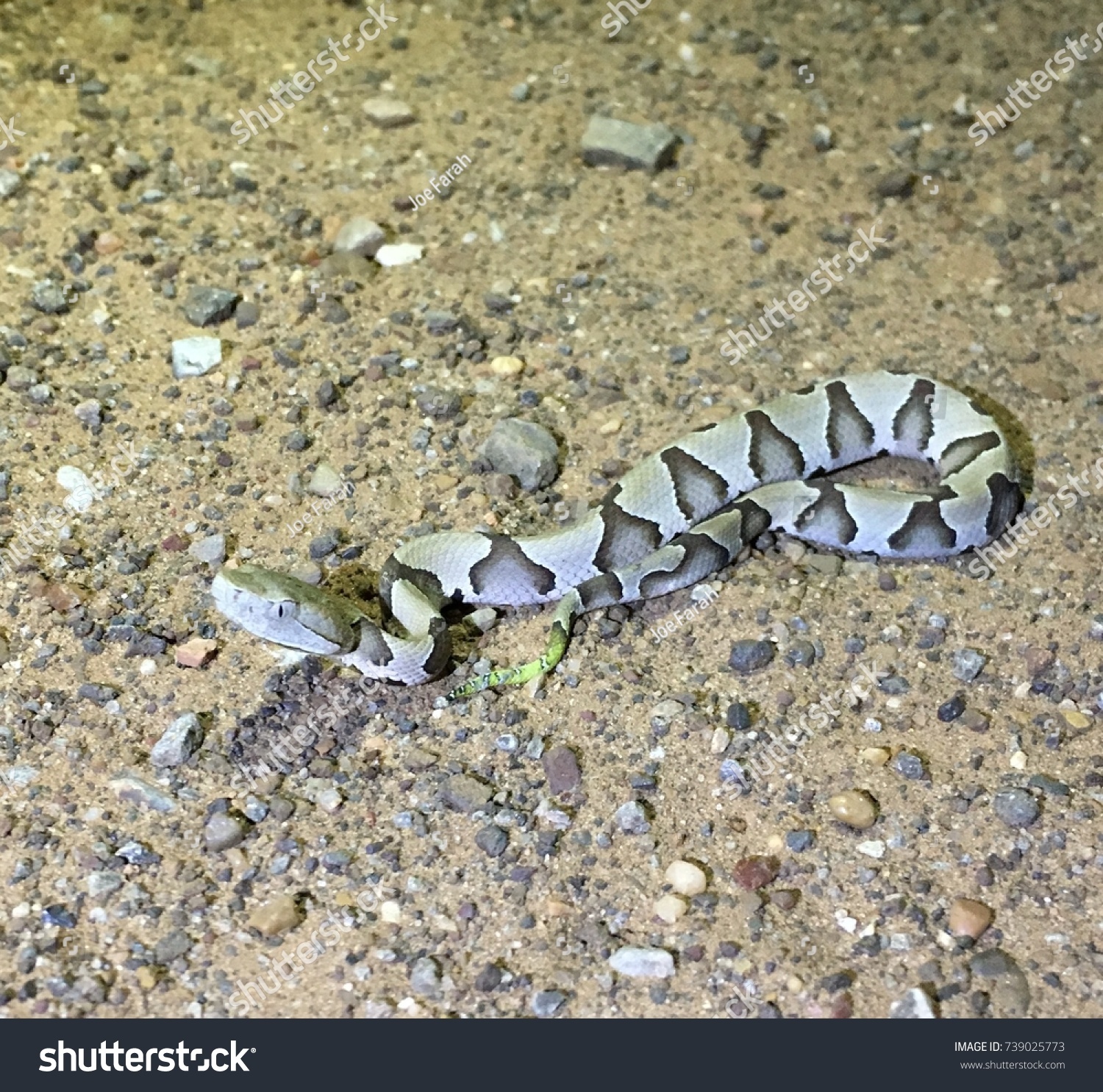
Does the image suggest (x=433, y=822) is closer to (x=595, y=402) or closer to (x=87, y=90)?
(x=595, y=402)

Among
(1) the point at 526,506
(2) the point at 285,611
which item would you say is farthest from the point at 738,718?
(2) the point at 285,611

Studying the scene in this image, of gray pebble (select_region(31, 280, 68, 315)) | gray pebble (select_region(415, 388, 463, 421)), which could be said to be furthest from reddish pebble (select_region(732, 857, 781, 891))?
gray pebble (select_region(31, 280, 68, 315))

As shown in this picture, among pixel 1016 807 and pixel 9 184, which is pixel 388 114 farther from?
pixel 1016 807

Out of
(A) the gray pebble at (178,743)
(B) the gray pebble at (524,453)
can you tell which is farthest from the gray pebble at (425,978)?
(B) the gray pebble at (524,453)

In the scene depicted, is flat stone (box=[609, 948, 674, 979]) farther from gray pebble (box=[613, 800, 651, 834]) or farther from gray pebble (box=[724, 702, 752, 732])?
gray pebble (box=[724, 702, 752, 732])

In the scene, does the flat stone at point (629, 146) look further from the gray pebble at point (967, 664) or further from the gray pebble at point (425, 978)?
the gray pebble at point (425, 978)
